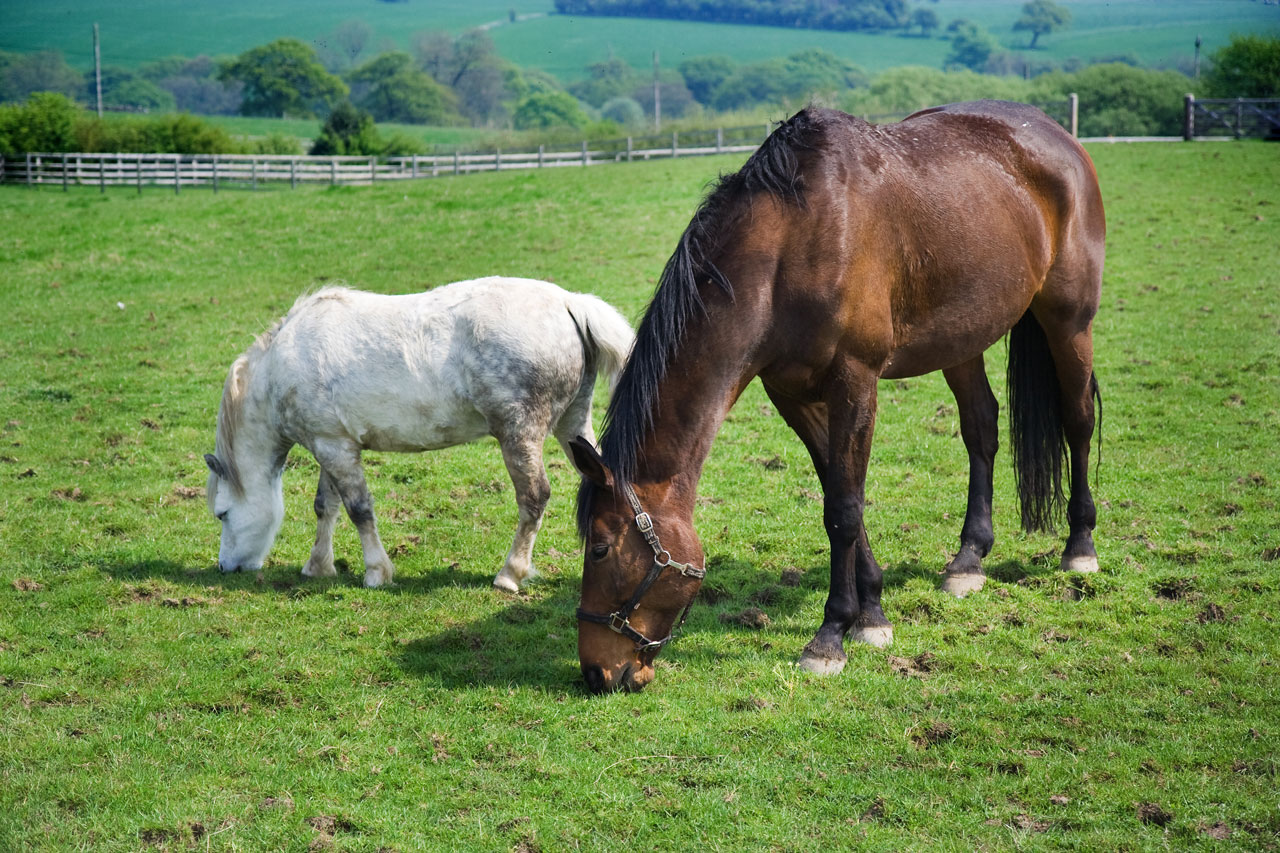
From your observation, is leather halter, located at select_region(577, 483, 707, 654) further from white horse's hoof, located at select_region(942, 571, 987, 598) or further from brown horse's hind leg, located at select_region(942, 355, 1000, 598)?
brown horse's hind leg, located at select_region(942, 355, 1000, 598)

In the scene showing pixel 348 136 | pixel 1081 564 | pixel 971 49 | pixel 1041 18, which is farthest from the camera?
pixel 1041 18

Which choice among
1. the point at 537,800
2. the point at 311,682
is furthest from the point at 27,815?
the point at 537,800

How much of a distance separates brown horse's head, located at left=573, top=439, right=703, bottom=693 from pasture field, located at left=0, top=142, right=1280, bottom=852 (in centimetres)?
31

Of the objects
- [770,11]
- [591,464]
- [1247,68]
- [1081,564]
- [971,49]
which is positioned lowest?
[1081,564]

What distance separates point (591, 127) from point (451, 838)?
49.1 meters

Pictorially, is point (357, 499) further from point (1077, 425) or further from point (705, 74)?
point (705, 74)

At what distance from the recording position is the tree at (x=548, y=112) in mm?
88188

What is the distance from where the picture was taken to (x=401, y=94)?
90250 mm

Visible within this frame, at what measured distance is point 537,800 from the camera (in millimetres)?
3926

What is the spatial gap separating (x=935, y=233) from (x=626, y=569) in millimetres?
2419

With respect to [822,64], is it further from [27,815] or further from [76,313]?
[27,815]

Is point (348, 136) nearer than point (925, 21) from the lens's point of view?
Yes

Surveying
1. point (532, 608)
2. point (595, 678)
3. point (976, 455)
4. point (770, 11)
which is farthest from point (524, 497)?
point (770, 11)

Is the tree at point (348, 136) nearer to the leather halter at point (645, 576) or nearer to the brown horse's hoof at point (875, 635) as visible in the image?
the brown horse's hoof at point (875, 635)
